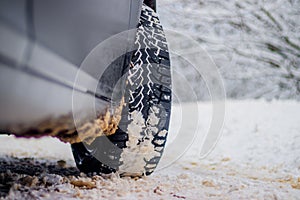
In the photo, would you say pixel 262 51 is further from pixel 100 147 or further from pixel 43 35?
pixel 43 35

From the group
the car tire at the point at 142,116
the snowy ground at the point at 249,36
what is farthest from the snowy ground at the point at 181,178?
the snowy ground at the point at 249,36

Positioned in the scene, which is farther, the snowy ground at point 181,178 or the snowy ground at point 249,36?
the snowy ground at point 249,36

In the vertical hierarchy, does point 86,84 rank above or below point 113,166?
above

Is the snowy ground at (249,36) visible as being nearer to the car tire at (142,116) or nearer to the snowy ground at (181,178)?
the snowy ground at (181,178)

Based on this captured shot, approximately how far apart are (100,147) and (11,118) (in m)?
0.58

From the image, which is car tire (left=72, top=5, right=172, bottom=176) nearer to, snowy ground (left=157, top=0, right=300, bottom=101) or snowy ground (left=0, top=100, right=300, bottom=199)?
snowy ground (left=0, top=100, right=300, bottom=199)

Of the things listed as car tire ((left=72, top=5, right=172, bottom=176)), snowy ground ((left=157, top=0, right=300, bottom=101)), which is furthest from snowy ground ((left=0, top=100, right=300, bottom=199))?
snowy ground ((left=157, top=0, right=300, bottom=101))

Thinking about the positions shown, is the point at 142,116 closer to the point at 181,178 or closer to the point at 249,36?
the point at 181,178

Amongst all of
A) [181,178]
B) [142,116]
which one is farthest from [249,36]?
[142,116]

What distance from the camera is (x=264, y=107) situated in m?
4.07

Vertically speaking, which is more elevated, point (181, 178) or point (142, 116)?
point (142, 116)

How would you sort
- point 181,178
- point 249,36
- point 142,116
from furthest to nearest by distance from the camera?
1. point 249,36
2. point 181,178
3. point 142,116

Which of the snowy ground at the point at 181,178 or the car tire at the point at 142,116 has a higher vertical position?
the car tire at the point at 142,116

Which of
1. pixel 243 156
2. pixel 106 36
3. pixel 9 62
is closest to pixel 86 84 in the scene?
pixel 106 36
